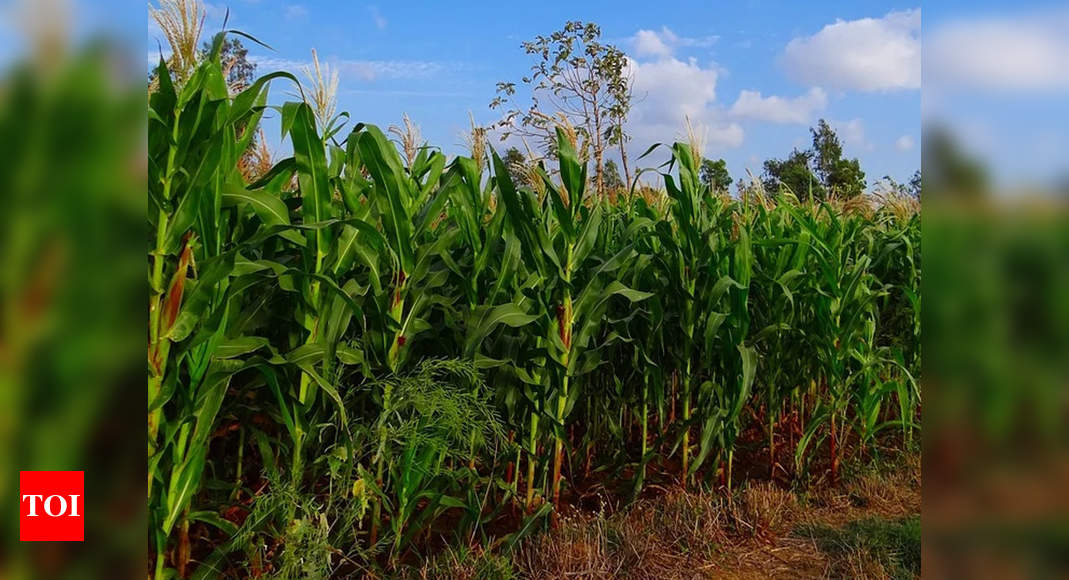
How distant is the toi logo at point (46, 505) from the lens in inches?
21.4

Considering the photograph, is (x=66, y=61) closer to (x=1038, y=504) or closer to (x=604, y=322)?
(x=1038, y=504)

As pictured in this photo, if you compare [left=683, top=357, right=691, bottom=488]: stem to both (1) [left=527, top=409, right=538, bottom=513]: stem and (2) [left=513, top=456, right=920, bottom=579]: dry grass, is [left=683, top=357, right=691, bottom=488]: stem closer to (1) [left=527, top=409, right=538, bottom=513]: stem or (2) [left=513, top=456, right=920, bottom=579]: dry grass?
(2) [left=513, top=456, right=920, bottom=579]: dry grass

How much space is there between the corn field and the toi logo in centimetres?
147

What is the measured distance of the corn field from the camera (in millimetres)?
2260

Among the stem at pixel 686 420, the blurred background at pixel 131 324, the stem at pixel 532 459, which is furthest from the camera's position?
the stem at pixel 686 420

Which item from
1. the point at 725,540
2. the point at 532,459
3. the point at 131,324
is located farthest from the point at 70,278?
the point at 725,540

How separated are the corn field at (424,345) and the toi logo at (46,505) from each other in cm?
147

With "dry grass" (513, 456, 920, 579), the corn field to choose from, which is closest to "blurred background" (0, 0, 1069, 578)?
the corn field

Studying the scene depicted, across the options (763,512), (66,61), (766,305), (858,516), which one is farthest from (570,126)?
(66,61)

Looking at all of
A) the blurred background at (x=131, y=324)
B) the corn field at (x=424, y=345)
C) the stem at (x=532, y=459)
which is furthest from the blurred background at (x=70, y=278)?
the stem at (x=532, y=459)

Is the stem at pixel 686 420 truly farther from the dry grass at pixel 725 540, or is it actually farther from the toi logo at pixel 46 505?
the toi logo at pixel 46 505

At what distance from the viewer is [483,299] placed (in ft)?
11.0

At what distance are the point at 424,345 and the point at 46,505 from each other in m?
2.78

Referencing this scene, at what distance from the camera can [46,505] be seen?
544mm
